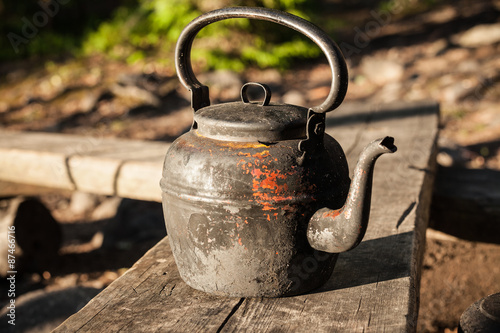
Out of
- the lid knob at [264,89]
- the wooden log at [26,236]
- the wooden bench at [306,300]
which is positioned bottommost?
the wooden log at [26,236]

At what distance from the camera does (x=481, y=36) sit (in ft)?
29.1

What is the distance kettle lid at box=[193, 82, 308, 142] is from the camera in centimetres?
148

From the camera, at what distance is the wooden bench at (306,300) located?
4.71 ft

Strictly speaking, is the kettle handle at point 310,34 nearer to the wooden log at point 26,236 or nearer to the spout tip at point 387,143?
the spout tip at point 387,143

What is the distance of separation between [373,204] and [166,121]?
4.97 m

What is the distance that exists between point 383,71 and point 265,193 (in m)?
7.02

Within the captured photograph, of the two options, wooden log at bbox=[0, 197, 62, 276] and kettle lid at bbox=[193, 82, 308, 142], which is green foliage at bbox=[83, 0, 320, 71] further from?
kettle lid at bbox=[193, 82, 308, 142]

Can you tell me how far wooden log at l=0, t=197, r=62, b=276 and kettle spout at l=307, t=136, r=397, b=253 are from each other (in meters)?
2.72

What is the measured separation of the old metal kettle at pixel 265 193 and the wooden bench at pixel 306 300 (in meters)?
0.08

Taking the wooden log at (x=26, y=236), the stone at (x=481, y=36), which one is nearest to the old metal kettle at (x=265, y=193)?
the wooden log at (x=26, y=236)

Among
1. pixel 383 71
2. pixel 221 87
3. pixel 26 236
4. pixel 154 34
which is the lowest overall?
pixel 26 236

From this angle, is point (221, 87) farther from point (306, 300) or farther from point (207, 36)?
point (306, 300)

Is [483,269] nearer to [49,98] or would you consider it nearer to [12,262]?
[12,262]


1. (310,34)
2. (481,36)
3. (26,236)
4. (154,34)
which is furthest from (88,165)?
(481,36)
